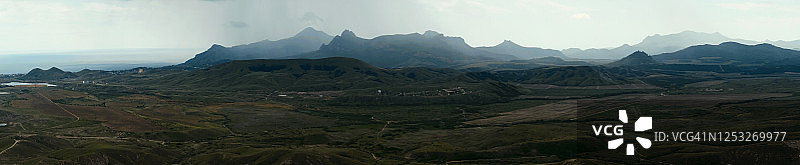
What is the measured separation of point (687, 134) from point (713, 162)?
40361 millimetres

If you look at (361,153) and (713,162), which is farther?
(361,153)

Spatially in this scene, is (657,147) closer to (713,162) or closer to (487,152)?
(713,162)

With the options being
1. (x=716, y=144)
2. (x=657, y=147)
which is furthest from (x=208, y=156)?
(x=716, y=144)

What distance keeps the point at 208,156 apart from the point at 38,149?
200ft

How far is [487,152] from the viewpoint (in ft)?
648

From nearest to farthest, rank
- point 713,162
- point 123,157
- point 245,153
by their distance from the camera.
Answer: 1. point 713,162
2. point 123,157
3. point 245,153

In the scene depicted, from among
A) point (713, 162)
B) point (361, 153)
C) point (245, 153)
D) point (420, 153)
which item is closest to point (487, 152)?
point (420, 153)

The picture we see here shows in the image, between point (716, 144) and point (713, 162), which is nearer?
point (713, 162)

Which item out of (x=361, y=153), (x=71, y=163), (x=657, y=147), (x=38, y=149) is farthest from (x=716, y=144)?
(x=38, y=149)

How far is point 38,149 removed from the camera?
186m

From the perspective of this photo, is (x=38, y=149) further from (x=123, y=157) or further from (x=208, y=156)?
(x=208, y=156)

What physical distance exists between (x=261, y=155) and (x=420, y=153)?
59675 millimetres

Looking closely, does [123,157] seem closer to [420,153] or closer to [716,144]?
[420,153]

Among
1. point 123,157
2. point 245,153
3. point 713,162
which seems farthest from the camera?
point 245,153
